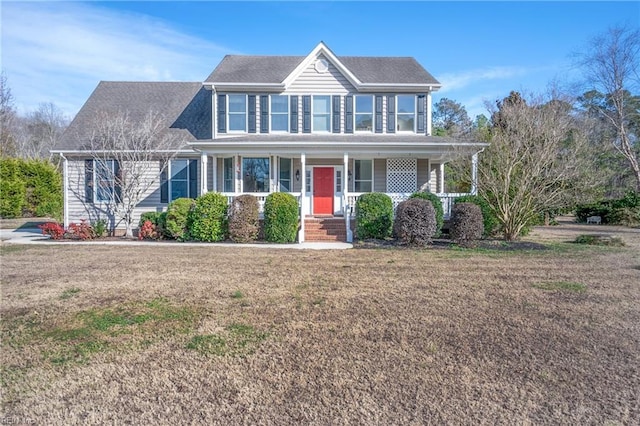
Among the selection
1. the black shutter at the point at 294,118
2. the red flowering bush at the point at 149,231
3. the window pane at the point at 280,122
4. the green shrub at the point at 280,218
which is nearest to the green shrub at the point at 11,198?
the red flowering bush at the point at 149,231

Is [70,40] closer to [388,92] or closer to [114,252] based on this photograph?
[114,252]

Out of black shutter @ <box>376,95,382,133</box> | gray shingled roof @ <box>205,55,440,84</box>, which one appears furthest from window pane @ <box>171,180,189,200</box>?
black shutter @ <box>376,95,382,133</box>

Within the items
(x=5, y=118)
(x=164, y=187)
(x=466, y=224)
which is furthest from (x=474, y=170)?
(x=5, y=118)

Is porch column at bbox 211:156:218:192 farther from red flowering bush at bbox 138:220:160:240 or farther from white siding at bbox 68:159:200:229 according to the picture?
red flowering bush at bbox 138:220:160:240

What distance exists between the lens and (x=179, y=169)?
640 inches

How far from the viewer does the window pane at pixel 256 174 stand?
637 inches

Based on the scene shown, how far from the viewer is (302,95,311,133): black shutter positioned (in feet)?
53.5

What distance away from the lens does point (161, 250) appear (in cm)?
1143

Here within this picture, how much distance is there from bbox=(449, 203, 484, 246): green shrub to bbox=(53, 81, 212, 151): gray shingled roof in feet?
34.6

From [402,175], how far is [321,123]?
160 inches

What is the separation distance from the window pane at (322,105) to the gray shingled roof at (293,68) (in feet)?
5.44

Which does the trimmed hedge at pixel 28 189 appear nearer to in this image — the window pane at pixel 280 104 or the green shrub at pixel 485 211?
the window pane at pixel 280 104

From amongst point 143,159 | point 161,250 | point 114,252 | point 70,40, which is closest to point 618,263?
point 161,250

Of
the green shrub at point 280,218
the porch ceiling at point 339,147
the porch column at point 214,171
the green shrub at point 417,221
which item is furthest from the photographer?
the porch column at point 214,171
